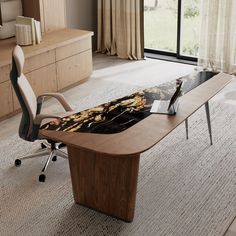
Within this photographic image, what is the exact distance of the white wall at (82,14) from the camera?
6.48m

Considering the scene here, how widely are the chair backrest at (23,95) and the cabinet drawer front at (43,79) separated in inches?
49.2

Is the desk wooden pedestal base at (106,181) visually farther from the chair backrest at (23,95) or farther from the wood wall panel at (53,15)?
the wood wall panel at (53,15)

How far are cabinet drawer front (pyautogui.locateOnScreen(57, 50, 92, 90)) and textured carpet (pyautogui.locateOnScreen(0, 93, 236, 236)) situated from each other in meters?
1.26

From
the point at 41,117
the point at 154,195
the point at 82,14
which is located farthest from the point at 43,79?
the point at 154,195

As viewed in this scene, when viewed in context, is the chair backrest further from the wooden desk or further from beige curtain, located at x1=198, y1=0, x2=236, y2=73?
beige curtain, located at x1=198, y1=0, x2=236, y2=73

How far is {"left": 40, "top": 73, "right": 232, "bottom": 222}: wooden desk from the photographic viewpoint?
288 cm

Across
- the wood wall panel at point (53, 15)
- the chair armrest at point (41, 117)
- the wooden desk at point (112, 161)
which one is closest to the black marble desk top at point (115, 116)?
the wooden desk at point (112, 161)

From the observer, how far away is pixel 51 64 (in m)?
5.19

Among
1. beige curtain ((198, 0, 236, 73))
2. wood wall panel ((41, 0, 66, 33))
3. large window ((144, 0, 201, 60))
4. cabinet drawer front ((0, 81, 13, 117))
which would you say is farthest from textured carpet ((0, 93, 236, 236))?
large window ((144, 0, 201, 60))

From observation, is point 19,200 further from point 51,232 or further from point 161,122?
point 161,122

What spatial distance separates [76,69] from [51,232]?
290 cm

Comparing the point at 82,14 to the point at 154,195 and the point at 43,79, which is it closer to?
the point at 43,79

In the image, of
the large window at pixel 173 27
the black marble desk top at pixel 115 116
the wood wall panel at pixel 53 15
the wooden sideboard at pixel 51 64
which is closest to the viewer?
the black marble desk top at pixel 115 116

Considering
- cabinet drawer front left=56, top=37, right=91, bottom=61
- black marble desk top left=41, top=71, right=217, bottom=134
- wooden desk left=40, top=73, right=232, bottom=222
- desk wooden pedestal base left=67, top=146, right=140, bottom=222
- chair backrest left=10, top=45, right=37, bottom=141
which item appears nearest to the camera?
wooden desk left=40, top=73, right=232, bottom=222
